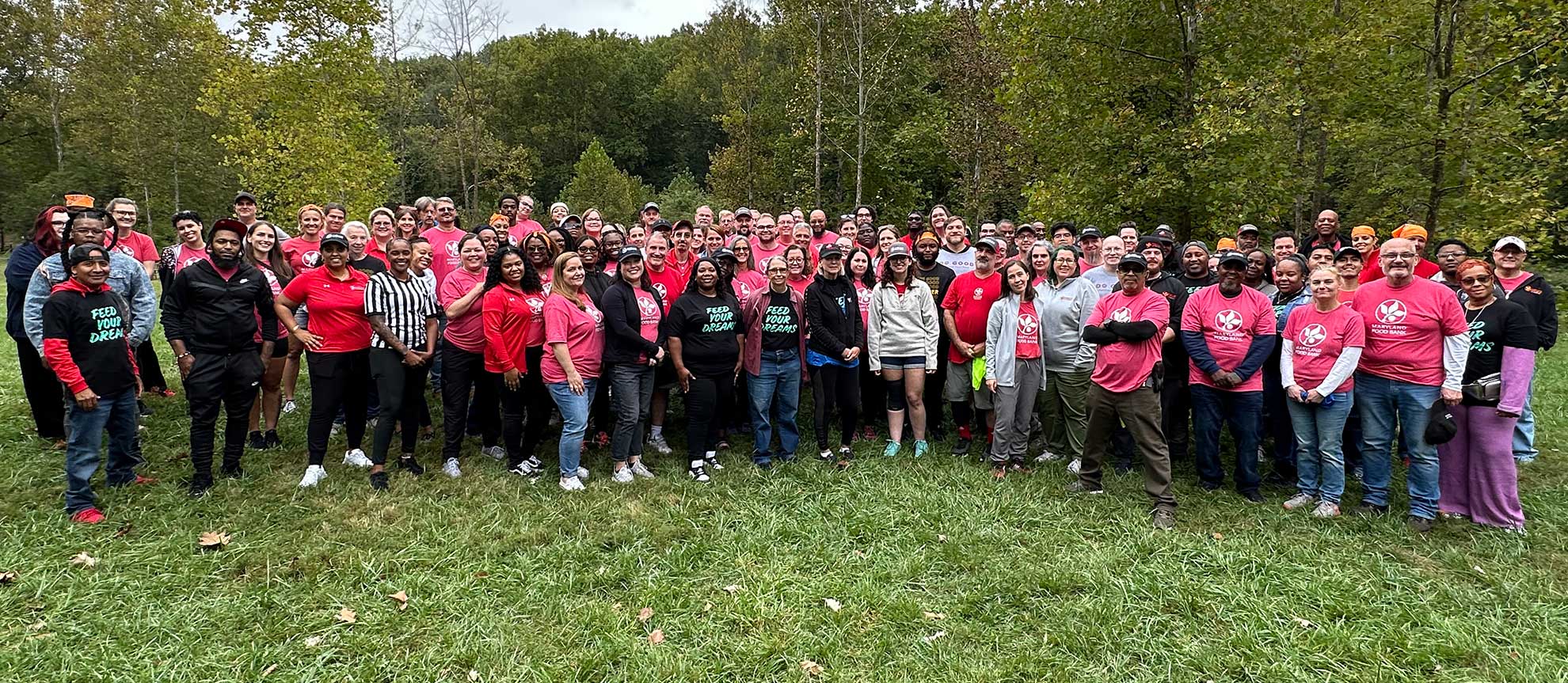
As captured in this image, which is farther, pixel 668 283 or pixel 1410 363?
pixel 668 283

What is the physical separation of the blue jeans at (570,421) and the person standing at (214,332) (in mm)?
2451

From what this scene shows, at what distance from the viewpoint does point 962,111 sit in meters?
22.3

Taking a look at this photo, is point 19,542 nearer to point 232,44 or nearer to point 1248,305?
point 1248,305

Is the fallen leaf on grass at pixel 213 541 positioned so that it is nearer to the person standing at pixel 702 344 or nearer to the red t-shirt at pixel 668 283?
the person standing at pixel 702 344

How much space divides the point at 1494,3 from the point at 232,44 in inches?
921

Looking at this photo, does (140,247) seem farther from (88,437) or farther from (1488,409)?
(1488,409)

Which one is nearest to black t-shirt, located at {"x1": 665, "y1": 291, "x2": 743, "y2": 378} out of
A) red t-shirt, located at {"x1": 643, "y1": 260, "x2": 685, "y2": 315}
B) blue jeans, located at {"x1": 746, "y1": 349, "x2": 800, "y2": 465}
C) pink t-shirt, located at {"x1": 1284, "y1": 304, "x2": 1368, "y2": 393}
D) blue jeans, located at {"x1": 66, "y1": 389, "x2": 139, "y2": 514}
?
blue jeans, located at {"x1": 746, "y1": 349, "x2": 800, "y2": 465}

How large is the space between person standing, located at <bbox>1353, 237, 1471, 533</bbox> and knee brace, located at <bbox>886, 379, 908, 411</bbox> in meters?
3.84

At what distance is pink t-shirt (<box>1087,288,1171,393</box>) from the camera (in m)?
5.70

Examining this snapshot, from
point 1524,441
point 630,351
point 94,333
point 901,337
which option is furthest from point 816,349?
point 1524,441

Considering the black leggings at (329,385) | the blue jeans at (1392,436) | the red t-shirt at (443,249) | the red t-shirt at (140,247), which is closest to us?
the blue jeans at (1392,436)

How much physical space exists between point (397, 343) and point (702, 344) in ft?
8.47

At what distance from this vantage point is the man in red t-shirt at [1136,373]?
18.7ft

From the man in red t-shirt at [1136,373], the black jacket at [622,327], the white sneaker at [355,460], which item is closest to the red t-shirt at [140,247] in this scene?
the white sneaker at [355,460]
